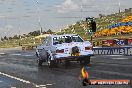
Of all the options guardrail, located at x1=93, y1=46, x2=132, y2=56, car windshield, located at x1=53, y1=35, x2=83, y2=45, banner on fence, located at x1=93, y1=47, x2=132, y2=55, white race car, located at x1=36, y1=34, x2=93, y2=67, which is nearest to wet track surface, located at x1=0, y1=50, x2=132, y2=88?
white race car, located at x1=36, y1=34, x2=93, y2=67

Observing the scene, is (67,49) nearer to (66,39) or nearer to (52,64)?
(66,39)

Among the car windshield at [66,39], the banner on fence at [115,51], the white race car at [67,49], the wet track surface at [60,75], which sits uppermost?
the car windshield at [66,39]

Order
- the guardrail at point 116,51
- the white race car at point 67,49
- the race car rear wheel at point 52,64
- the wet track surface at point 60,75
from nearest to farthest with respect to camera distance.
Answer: the wet track surface at point 60,75 → the white race car at point 67,49 → the race car rear wheel at point 52,64 → the guardrail at point 116,51

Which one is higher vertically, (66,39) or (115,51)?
(66,39)

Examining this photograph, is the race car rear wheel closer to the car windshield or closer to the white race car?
the white race car

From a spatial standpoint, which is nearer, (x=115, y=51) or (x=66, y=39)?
(x=66, y=39)

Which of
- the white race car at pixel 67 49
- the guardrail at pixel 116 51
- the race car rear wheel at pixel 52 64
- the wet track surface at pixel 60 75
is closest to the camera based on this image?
the wet track surface at pixel 60 75

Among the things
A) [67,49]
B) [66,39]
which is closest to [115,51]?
[66,39]

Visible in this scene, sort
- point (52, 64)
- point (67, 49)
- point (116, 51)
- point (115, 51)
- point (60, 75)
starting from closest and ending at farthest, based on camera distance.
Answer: point (60, 75), point (67, 49), point (52, 64), point (116, 51), point (115, 51)

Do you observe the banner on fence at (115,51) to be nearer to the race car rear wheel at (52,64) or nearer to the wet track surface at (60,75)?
the wet track surface at (60,75)

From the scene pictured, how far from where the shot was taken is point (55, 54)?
1986 centimetres

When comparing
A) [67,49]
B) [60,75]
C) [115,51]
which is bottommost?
[60,75]

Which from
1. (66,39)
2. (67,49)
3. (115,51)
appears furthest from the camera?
(115,51)

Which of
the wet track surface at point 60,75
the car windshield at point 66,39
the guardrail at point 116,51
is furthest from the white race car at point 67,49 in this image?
the guardrail at point 116,51
